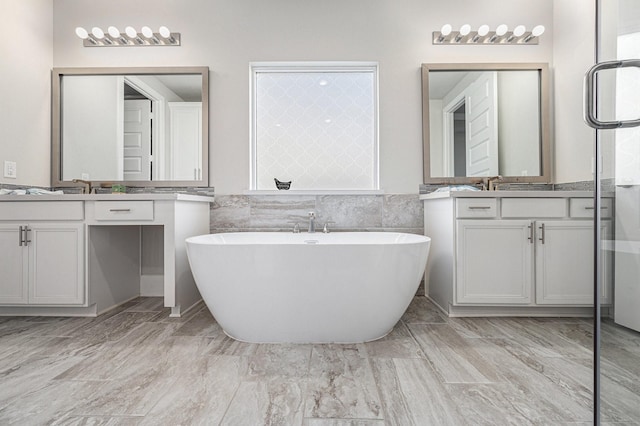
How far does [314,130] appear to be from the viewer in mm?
2992

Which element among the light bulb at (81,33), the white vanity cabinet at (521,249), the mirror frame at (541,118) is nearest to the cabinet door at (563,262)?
the white vanity cabinet at (521,249)

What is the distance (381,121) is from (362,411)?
2237mm

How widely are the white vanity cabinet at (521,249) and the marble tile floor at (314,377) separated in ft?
0.65

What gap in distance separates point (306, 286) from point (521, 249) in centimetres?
152

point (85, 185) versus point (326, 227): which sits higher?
point (85, 185)

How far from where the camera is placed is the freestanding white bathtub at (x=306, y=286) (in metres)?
1.74

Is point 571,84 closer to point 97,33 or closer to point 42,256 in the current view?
point 97,33

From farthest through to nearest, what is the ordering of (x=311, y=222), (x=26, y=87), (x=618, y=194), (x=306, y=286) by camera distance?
(x=311, y=222) < (x=26, y=87) < (x=306, y=286) < (x=618, y=194)

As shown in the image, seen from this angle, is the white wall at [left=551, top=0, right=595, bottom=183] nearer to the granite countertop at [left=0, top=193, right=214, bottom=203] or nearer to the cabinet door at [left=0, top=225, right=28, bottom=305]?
the granite countertop at [left=0, top=193, right=214, bottom=203]

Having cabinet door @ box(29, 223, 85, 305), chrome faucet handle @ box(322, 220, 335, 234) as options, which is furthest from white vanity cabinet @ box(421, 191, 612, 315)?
cabinet door @ box(29, 223, 85, 305)

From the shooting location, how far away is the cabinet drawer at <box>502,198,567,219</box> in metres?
2.28

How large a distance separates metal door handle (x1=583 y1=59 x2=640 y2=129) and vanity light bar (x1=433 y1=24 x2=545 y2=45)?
2094 millimetres

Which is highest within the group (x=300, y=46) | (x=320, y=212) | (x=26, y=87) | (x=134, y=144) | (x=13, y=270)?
(x=300, y=46)

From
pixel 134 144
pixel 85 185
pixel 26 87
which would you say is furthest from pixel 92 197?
pixel 26 87
